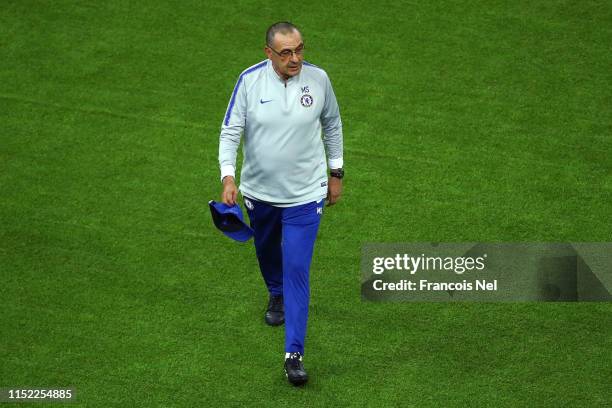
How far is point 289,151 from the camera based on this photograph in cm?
579

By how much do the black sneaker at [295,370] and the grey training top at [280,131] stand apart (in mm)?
831

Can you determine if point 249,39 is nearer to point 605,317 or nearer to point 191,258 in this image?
point 191,258

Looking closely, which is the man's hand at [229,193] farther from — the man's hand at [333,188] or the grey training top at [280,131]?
the man's hand at [333,188]

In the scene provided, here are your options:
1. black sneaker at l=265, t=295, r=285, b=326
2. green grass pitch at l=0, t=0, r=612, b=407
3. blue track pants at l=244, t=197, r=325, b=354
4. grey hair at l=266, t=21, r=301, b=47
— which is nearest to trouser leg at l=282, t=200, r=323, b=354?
blue track pants at l=244, t=197, r=325, b=354

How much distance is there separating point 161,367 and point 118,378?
0.24 metres

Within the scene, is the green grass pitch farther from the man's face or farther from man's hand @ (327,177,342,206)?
the man's face

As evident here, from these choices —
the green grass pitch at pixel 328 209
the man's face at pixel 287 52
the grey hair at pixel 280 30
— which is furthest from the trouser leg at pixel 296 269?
the grey hair at pixel 280 30

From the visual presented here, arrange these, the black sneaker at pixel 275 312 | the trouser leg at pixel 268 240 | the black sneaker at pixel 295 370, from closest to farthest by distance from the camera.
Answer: the black sneaker at pixel 295 370 → the trouser leg at pixel 268 240 → the black sneaker at pixel 275 312

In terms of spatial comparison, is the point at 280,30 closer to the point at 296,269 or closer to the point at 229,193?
the point at 229,193

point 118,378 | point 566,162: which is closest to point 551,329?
point 566,162

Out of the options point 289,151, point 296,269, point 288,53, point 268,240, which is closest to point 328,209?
point 268,240

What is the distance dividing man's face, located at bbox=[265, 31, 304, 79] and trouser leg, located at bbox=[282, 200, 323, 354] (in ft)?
2.44

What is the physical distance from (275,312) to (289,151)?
1.16 m

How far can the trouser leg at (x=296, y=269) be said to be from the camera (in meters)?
5.91
